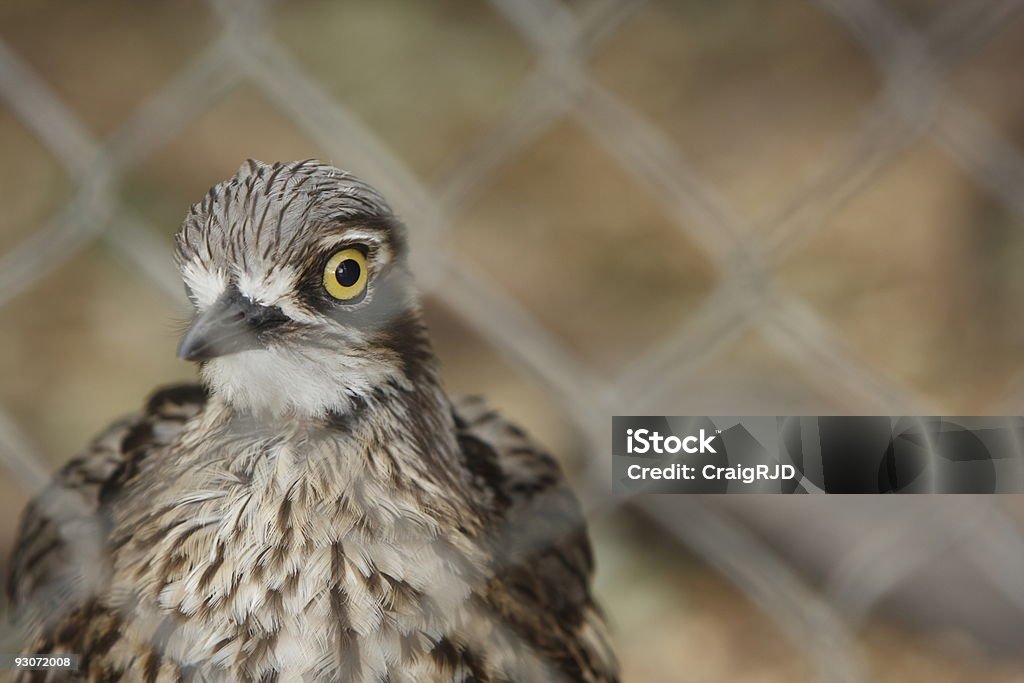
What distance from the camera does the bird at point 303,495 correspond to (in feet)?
2.32

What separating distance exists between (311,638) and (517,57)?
652 mm

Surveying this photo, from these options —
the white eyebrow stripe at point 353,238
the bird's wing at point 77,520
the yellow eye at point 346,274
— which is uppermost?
the white eyebrow stripe at point 353,238

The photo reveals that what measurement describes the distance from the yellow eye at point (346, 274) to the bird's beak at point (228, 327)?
39 millimetres

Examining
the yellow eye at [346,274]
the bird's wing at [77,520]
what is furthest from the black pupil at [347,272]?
the bird's wing at [77,520]

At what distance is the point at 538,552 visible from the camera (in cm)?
98

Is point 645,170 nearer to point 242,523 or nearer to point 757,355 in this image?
point 757,355

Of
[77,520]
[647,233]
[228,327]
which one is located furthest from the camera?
[647,233]

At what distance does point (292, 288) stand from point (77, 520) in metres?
0.41

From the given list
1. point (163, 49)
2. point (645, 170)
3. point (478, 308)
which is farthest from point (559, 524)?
point (163, 49)

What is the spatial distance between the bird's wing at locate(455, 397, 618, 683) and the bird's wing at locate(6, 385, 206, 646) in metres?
0.27

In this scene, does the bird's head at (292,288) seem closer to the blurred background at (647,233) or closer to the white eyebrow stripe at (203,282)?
the white eyebrow stripe at (203,282)

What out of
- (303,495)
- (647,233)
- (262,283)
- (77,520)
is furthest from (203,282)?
(647,233)

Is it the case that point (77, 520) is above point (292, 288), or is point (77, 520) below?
below

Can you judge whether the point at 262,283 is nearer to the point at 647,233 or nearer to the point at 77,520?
the point at 77,520
